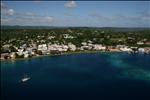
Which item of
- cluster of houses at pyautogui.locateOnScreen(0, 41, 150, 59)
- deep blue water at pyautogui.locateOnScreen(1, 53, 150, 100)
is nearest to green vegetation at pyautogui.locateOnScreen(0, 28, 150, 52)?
cluster of houses at pyautogui.locateOnScreen(0, 41, 150, 59)

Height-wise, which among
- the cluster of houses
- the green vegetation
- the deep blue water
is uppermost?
the green vegetation

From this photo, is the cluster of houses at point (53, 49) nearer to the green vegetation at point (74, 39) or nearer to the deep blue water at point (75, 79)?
the green vegetation at point (74, 39)

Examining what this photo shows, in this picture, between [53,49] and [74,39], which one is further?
[74,39]

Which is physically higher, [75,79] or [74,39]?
[74,39]

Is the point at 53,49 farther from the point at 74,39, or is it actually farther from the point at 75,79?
the point at 75,79

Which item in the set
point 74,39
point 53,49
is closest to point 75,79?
point 53,49

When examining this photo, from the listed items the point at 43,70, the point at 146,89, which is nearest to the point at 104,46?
the point at 43,70

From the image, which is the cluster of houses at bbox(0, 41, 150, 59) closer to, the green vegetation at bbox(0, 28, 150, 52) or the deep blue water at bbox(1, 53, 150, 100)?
the green vegetation at bbox(0, 28, 150, 52)

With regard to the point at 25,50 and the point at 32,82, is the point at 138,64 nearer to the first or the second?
the point at 32,82
